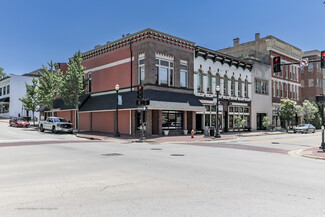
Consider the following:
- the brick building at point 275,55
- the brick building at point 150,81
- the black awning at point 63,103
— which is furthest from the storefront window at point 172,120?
the brick building at point 275,55

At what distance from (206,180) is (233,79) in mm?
29923

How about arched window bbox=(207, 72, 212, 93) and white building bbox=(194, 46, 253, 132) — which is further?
arched window bbox=(207, 72, 212, 93)

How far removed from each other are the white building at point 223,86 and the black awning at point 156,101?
2.47 m

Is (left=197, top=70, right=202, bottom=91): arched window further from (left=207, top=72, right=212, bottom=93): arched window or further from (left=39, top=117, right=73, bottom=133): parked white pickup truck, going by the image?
(left=39, top=117, right=73, bottom=133): parked white pickup truck

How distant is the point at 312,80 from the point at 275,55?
21.0 m

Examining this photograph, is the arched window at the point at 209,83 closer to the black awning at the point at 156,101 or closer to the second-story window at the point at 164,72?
the black awning at the point at 156,101

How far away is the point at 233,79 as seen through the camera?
3553 cm

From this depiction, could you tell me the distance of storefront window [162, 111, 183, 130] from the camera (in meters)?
26.5

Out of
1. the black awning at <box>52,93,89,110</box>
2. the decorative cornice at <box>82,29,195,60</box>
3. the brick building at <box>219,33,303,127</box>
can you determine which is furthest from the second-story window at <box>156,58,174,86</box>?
the brick building at <box>219,33,303,127</box>

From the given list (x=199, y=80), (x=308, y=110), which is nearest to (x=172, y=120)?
(x=199, y=80)

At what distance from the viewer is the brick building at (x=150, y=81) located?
25.5 m

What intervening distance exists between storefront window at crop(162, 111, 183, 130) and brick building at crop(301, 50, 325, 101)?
43.6 m

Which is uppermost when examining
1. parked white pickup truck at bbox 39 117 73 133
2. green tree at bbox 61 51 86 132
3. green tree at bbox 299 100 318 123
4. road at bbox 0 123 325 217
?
green tree at bbox 61 51 86 132

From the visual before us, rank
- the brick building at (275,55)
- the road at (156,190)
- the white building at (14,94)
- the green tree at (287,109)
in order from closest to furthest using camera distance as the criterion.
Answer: the road at (156,190) < the green tree at (287,109) < the brick building at (275,55) < the white building at (14,94)
